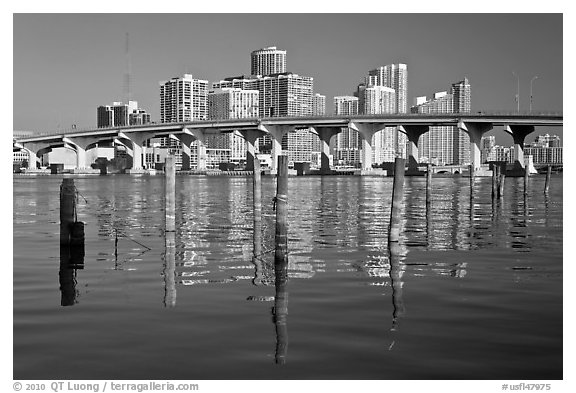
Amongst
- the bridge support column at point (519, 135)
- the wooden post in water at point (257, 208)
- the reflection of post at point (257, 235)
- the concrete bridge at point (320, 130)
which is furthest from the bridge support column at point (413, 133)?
the reflection of post at point (257, 235)

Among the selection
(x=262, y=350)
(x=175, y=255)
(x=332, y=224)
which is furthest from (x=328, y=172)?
(x=262, y=350)

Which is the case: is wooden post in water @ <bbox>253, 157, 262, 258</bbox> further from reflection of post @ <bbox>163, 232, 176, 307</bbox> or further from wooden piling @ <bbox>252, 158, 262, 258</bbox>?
reflection of post @ <bbox>163, 232, 176, 307</bbox>

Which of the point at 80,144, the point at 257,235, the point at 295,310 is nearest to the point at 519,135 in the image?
the point at 80,144

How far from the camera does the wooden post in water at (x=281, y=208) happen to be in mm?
17698

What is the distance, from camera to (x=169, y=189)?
2422 cm

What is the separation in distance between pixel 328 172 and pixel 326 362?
15630 cm

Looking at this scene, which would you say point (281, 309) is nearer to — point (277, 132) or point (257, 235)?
point (257, 235)

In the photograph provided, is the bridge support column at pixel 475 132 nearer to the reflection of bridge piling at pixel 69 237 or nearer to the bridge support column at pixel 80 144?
the bridge support column at pixel 80 144

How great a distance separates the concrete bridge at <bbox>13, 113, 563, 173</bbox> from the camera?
133125 mm

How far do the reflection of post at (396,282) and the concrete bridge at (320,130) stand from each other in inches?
4200

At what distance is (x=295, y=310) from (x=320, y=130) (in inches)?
5450

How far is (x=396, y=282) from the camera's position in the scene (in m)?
16.0

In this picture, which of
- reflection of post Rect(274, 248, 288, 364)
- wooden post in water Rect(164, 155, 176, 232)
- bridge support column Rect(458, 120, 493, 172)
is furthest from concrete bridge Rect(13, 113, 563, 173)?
reflection of post Rect(274, 248, 288, 364)
